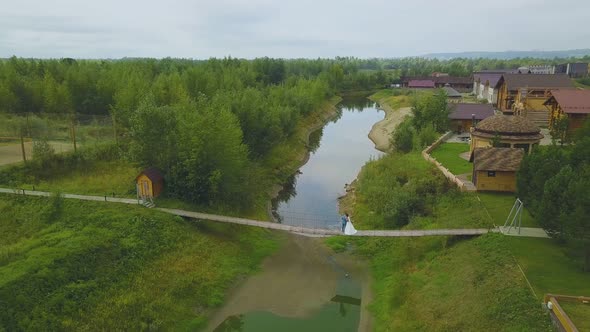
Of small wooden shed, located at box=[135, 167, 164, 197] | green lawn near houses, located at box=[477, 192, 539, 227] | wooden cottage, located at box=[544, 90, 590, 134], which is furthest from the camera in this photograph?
wooden cottage, located at box=[544, 90, 590, 134]

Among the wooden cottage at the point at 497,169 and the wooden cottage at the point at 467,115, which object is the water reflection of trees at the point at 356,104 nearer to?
the wooden cottage at the point at 467,115

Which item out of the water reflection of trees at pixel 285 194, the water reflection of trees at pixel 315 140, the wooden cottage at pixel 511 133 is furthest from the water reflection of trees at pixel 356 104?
the wooden cottage at pixel 511 133

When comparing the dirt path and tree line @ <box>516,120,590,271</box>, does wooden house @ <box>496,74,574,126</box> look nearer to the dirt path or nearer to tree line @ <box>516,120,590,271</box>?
the dirt path

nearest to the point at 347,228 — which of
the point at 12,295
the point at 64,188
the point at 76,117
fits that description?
the point at 12,295

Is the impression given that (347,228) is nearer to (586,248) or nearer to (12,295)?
(586,248)

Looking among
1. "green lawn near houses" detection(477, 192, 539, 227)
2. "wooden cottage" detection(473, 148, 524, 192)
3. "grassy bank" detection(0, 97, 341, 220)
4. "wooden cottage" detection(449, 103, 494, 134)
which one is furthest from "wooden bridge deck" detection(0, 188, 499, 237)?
"wooden cottage" detection(449, 103, 494, 134)

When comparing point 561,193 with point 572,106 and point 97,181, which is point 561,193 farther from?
point 572,106

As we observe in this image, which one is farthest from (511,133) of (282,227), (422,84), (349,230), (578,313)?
(422,84)
